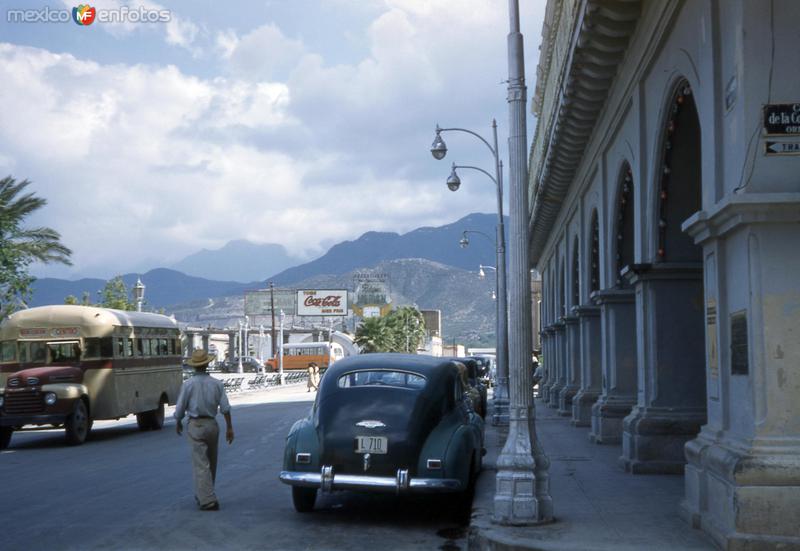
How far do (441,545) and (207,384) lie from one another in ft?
11.4

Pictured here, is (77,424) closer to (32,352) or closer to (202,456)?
(32,352)

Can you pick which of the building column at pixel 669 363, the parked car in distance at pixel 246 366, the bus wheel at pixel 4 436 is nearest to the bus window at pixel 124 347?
the bus wheel at pixel 4 436

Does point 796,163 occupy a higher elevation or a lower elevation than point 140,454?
higher

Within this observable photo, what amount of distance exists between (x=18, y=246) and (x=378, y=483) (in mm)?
29922

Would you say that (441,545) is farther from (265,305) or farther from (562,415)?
(265,305)

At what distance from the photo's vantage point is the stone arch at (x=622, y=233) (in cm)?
1864

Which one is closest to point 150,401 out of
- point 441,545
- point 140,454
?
point 140,454

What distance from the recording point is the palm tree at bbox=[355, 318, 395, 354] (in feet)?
380

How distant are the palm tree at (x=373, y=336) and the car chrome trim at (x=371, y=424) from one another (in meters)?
104

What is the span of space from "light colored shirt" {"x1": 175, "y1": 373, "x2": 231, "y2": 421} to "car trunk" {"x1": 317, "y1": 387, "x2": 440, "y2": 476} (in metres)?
1.25

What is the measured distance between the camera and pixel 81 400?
21312mm

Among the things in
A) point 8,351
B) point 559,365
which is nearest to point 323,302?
point 559,365

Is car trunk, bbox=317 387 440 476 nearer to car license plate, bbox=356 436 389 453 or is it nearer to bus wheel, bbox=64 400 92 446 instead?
car license plate, bbox=356 436 389 453

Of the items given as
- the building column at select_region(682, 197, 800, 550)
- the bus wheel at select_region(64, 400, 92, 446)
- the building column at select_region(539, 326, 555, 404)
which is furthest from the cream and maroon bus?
the building column at select_region(539, 326, 555, 404)
